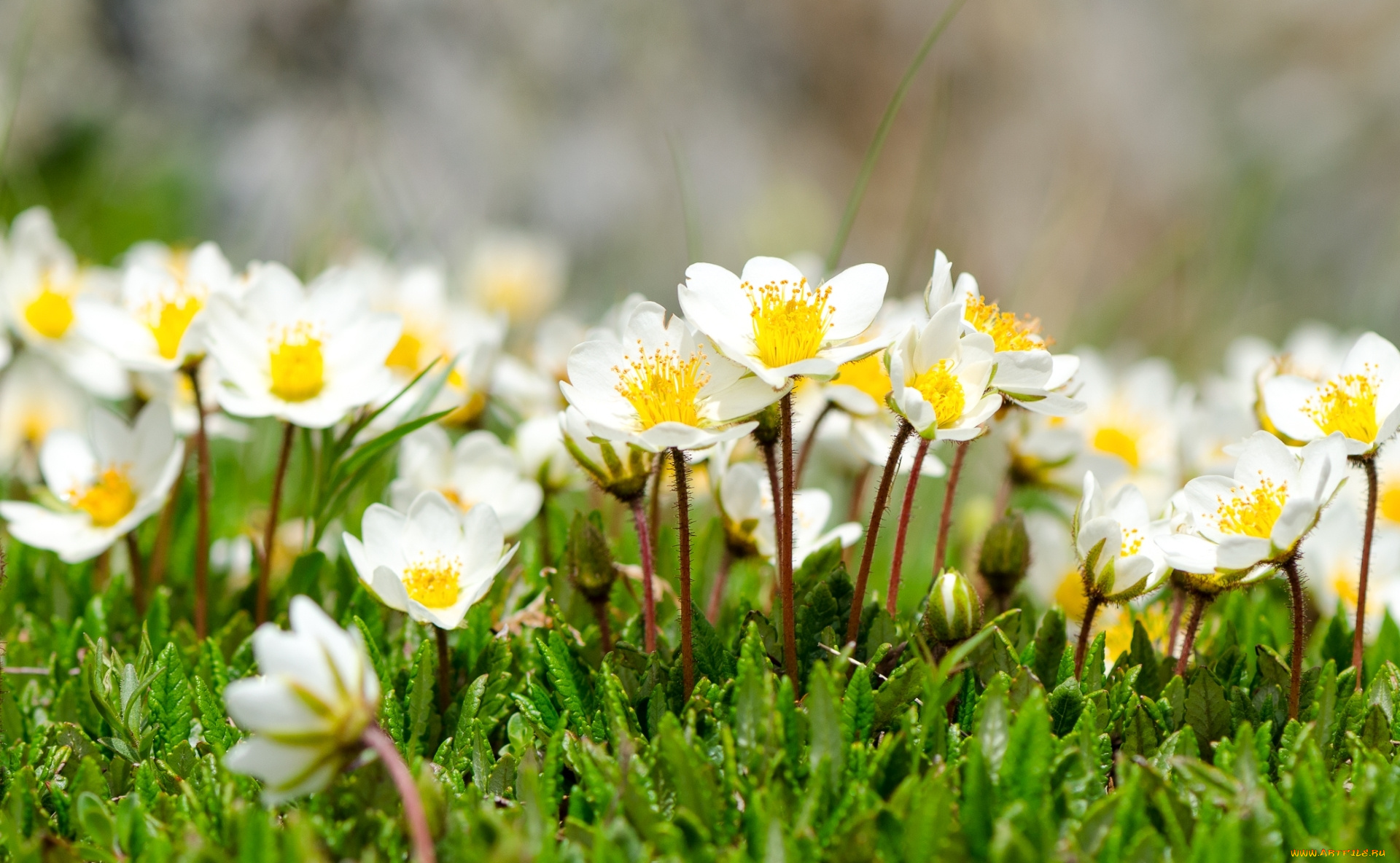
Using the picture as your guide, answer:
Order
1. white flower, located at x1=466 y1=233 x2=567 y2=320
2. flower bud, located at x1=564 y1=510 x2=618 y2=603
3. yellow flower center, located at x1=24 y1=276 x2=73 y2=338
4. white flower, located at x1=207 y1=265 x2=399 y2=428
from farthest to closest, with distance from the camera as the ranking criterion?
white flower, located at x1=466 y1=233 x2=567 y2=320, yellow flower center, located at x1=24 y1=276 x2=73 y2=338, white flower, located at x1=207 y1=265 x2=399 y2=428, flower bud, located at x1=564 y1=510 x2=618 y2=603

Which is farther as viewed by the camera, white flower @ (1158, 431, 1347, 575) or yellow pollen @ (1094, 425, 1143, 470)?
yellow pollen @ (1094, 425, 1143, 470)

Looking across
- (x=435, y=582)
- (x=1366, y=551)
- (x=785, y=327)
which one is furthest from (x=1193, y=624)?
(x=435, y=582)

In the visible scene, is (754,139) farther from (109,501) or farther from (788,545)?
(788,545)

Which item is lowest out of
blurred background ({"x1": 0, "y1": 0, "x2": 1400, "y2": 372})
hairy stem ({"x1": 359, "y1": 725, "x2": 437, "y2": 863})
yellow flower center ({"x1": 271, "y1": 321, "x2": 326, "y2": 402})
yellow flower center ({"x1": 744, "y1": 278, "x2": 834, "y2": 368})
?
hairy stem ({"x1": 359, "y1": 725, "x2": 437, "y2": 863})

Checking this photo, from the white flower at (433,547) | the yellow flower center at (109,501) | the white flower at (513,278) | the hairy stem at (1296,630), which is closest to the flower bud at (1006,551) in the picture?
Answer: the hairy stem at (1296,630)

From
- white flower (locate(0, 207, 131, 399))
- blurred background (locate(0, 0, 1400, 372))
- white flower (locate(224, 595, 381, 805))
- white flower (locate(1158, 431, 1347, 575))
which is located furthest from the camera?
blurred background (locate(0, 0, 1400, 372))

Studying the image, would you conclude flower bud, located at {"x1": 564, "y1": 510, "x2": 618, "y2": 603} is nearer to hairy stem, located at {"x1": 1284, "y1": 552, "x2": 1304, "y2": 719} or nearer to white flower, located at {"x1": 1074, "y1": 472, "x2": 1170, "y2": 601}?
white flower, located at {"x1": 1074, "y1": 472, "x2": 1170, "y2": 601}

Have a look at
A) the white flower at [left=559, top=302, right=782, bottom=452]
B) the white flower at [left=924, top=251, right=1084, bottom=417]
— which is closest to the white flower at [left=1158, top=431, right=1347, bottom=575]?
the white flower at [left=924, top=251, right=1084, bottom=417]
